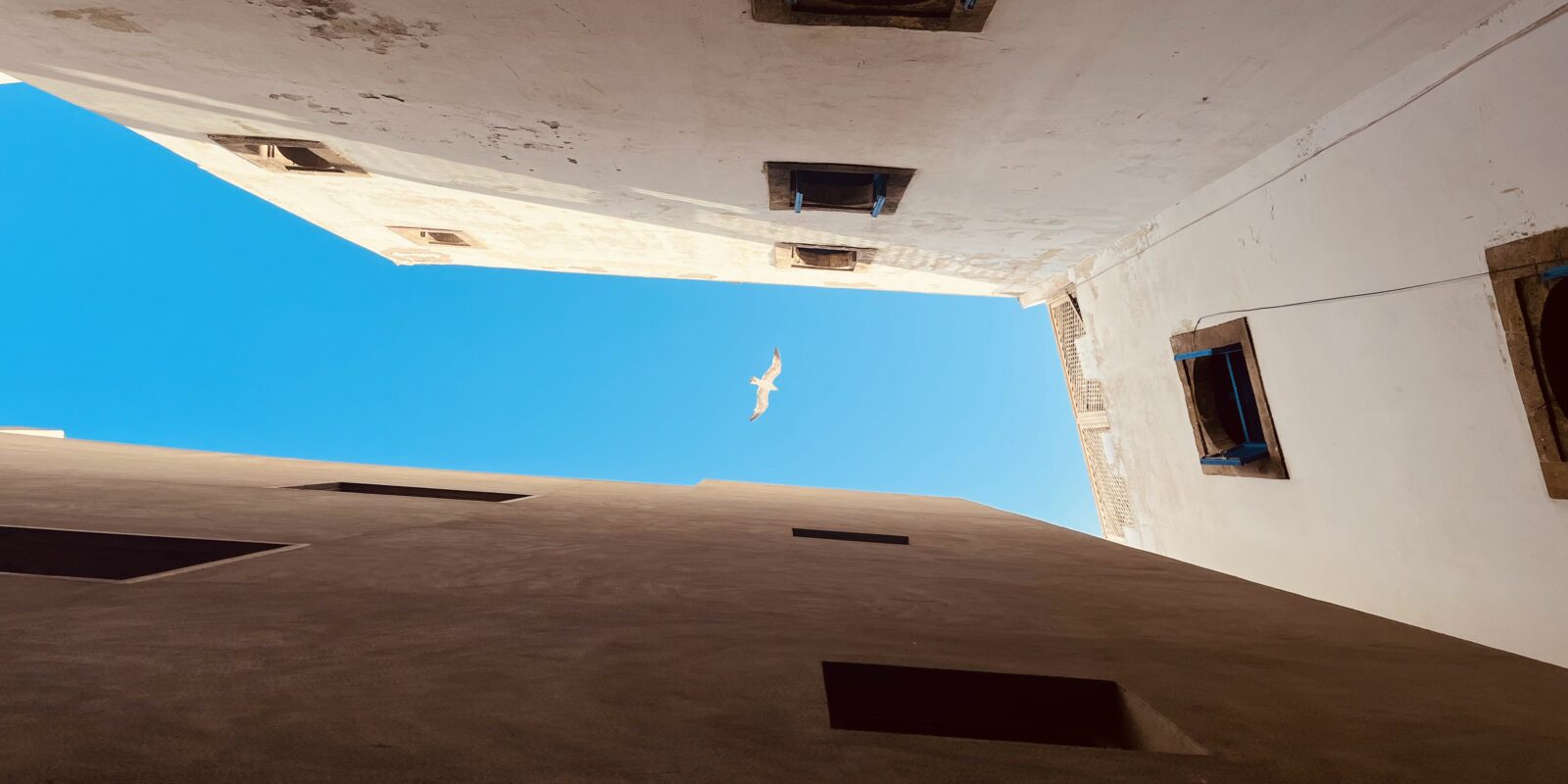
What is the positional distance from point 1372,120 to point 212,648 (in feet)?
22.7

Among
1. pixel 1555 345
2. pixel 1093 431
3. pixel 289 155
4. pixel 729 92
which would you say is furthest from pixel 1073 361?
pixel 289 155

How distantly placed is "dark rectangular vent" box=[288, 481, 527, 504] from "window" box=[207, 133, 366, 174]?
3393mm

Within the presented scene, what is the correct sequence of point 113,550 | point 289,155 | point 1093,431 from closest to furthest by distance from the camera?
1. point 113,550
2. point 289,155
3. point 1093,431

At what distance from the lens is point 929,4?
4.58 m

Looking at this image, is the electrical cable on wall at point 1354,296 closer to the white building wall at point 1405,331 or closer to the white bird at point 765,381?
the white building wall at point 1405,331

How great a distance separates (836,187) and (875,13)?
8.09 ft

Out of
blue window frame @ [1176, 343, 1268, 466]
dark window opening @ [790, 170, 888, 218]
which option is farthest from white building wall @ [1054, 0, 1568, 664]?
dark window opening @ [790, 170, 888, 218]

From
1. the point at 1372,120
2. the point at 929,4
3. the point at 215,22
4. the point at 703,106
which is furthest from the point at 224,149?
the point at 1372,120

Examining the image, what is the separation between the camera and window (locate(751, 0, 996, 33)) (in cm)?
455

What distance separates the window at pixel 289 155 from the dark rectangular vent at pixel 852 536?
19.6 ft

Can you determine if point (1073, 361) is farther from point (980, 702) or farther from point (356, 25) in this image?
point (980, 702)

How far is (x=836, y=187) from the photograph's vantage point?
702 cm

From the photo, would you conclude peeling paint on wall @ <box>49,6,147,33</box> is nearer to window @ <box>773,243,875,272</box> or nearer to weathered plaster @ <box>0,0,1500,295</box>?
weathered plaster @ <box>0,0,1500,295</box>

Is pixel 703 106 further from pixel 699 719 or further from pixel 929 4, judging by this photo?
pixel 699 719
